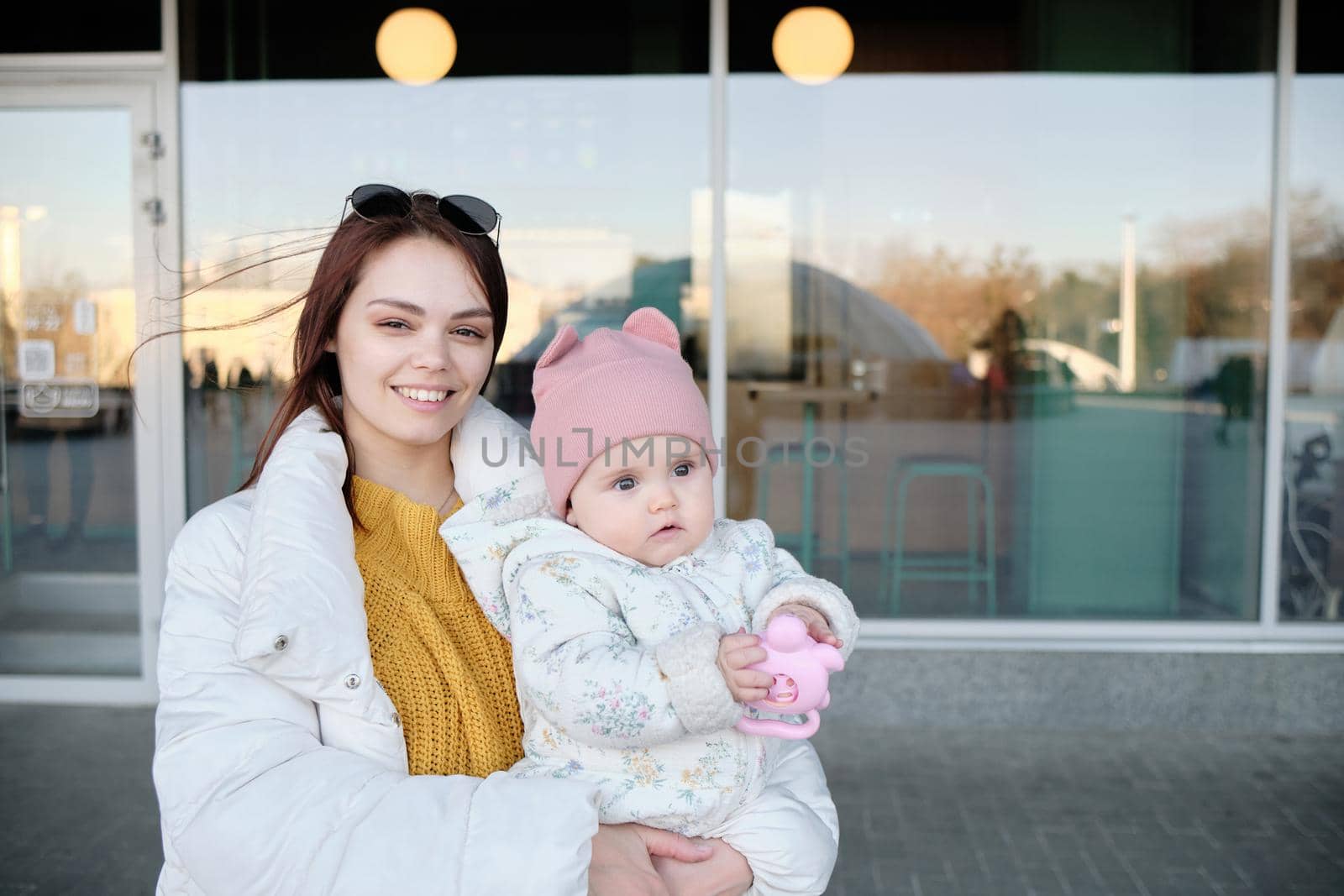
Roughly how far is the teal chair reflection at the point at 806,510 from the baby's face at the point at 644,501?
4.12 m

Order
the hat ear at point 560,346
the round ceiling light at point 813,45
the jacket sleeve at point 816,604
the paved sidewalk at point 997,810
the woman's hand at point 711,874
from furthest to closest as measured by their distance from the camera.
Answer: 1. the round ceiling light at point 813,45
2. the paved sidewalk at point 997,810
3. the hat ear at point 560,346
4. the jacket sleeve at point 816,604
5. the woman's hand at point 711,874

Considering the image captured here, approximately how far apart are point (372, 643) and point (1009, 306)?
4887 millimetres

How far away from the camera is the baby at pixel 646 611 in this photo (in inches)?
59.2

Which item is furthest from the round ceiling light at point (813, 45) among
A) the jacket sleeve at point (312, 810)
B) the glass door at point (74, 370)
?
the jacket sleeve at point (312, 810)

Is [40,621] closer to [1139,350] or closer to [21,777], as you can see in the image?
[21,777]

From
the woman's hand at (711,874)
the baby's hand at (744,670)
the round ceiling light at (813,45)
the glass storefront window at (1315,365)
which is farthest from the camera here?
the round ceiling light at (813,45)

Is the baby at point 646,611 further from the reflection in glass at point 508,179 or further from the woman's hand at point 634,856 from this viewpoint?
the reflection in glass at point 508,179

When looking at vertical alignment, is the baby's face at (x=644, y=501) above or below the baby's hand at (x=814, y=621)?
above

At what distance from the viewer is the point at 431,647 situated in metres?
1.65

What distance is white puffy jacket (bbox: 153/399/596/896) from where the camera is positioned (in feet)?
4.37

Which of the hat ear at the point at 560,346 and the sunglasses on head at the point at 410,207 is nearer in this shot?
the sunglasses on head at the point at 410,207

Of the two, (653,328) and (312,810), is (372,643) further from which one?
(653,328)

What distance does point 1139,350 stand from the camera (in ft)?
18.8

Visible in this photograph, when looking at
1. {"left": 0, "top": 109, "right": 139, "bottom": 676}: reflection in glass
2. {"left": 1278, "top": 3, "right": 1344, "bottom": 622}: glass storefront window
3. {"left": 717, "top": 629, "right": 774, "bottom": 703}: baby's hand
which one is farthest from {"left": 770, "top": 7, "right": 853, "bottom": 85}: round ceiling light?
{"left": 717, "top": 629, "right": 774, "bottom": 703}: baby's hand
